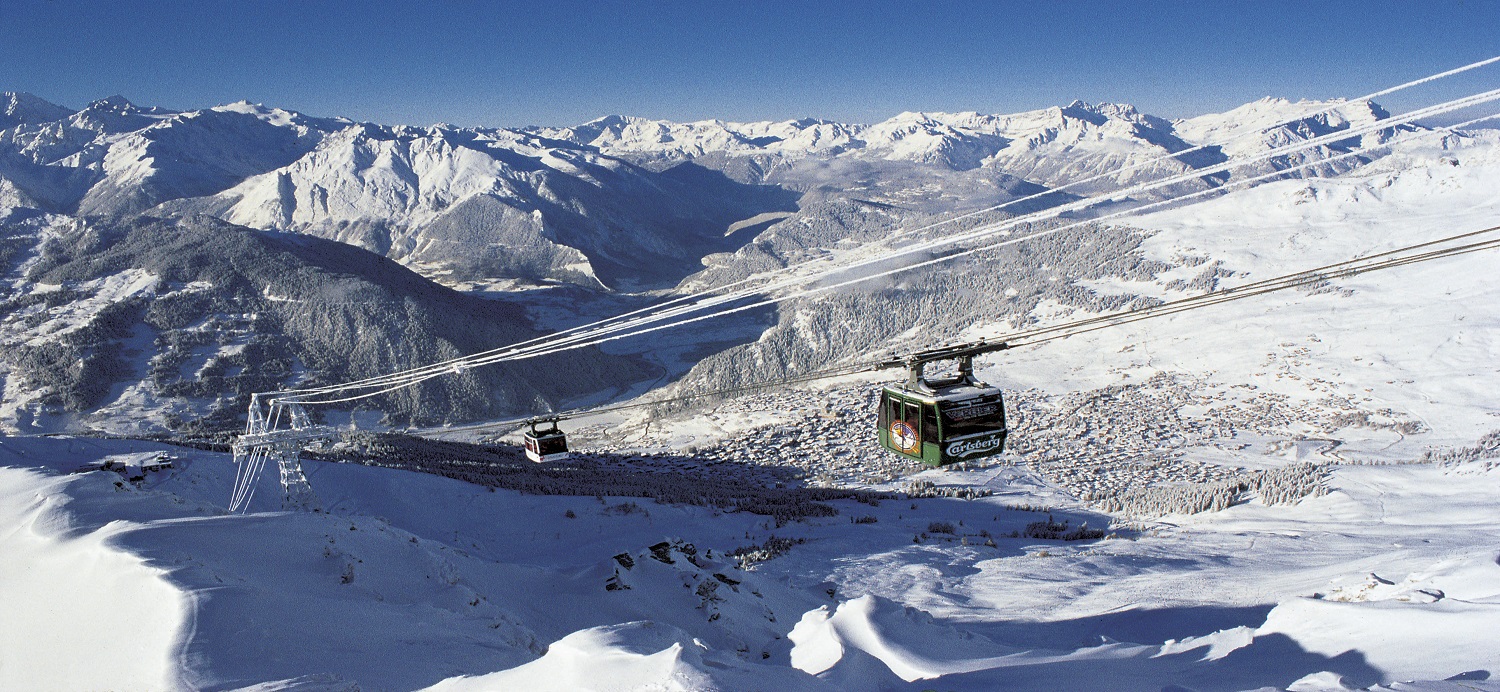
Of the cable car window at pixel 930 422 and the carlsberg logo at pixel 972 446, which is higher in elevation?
the cable car window at pixel 930 422

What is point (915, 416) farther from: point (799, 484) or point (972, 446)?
point (799, 484)

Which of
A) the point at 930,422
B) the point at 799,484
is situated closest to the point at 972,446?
the point at 930,422

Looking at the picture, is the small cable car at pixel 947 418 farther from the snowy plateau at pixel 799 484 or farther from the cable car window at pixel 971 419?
the snowy plateau at pixel 799 484

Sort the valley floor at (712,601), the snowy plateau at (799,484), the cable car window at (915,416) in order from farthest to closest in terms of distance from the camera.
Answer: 1. the cable car window at (915,416)
2. the snowy plateau at (799,484)
3. the valley floor at (712,601)

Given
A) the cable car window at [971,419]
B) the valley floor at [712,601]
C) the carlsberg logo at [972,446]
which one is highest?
the cable car window at [971,419]

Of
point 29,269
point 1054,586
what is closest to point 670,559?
point 1054,586

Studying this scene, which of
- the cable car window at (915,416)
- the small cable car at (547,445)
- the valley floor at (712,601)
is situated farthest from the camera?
the small cable car at (547,445)

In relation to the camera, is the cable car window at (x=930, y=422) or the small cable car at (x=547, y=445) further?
the small cable car at (x=547, y=445)

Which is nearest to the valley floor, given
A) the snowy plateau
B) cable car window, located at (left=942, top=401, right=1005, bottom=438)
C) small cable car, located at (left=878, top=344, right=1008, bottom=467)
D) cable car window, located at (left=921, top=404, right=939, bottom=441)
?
the snowy plateau

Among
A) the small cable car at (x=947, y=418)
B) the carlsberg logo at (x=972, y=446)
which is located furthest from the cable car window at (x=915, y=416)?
the carlsberg logo at (x=972, y=446)
